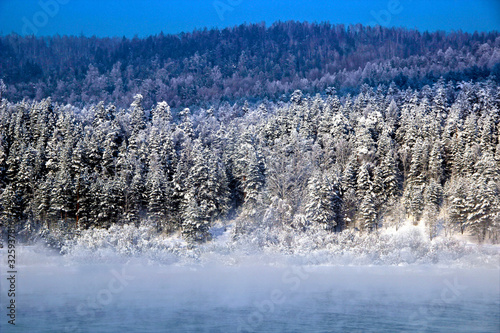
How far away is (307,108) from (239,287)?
57930mm

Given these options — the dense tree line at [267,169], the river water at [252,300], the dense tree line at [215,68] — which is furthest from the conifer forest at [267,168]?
the dense tree line at [215,68]

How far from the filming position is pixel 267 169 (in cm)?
6041

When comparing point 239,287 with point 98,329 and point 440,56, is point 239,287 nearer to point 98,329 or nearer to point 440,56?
point 98,329

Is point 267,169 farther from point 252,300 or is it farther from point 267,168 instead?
point 252,300

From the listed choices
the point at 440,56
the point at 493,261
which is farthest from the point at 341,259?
the point at 440,56

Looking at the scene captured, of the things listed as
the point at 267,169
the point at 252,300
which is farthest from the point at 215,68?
the point at 252,300

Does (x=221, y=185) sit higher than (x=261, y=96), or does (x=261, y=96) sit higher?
(x=261, y=96)

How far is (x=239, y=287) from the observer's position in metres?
26.8

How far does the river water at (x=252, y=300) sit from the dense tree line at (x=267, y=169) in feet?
52.8

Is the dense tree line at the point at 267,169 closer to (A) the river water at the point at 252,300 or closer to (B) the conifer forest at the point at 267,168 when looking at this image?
(B) the conifer forest at the point at 267,168

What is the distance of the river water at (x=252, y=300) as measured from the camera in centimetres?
1780

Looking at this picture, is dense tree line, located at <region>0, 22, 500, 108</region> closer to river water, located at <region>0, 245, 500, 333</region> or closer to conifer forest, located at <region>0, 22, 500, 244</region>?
conifer forest, located at <region>0, 22, 500, 244</region>

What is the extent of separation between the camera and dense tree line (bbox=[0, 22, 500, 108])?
132500 millimetres

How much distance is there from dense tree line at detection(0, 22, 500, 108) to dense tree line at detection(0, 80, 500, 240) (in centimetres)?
4011
